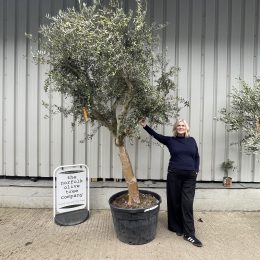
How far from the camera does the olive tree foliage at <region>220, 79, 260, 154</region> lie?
4.64 m

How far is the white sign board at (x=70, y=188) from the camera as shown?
192 inches

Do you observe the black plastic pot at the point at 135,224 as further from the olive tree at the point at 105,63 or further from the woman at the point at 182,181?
the olive tree at the point at 105,63

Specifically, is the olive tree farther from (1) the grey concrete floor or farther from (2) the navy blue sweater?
(1) the grey concrete floor

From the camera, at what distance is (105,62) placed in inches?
141

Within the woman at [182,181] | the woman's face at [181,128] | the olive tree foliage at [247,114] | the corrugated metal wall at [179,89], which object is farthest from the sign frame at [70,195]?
the olive tree foliage at [247,114]

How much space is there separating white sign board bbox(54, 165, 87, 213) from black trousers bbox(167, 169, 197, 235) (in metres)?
1.40

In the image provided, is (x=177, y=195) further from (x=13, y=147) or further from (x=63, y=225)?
(x=13, y=147)

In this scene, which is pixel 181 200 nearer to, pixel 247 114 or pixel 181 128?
pixel 181 128

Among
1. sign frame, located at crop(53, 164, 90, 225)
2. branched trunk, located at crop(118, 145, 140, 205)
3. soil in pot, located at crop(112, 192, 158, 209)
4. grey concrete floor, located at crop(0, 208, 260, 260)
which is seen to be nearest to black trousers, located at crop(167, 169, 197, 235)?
grey concrete floor, located at crop(0, 208, 260, 260)

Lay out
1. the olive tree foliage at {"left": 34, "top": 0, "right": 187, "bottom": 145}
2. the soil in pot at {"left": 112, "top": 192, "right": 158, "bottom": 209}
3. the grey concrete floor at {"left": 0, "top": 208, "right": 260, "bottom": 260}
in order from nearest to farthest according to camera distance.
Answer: the olive tree foliage at {"left": 34, "top": 0, "right": 187, "bottom": 145} → the grey concrete floor at {"left": 0, "top": 208, "right": 260, "bottom": 260} → the soil in pot at {"left": 112, "top": 192, "right": 158, "bottom": 209}

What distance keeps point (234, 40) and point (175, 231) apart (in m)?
3.31

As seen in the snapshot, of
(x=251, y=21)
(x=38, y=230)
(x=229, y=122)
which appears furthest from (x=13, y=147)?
(x=251, y=21)

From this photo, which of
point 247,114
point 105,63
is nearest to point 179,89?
point 247,114

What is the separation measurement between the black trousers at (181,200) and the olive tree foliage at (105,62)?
88 centimetres
